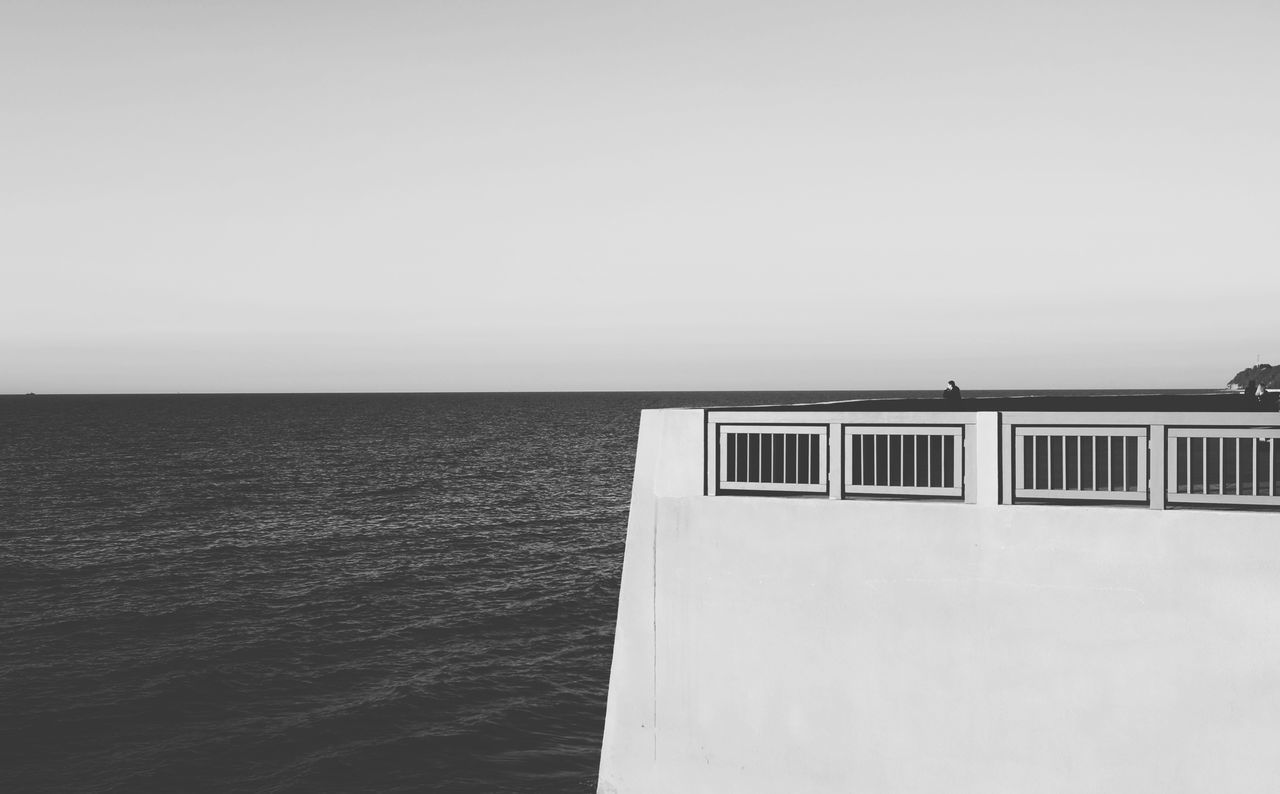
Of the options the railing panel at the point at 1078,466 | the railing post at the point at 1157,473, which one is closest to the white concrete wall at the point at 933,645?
the railing post at the point at 1157,473

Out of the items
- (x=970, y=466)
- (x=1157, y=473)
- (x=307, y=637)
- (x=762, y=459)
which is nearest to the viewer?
(x=1157, y=473)

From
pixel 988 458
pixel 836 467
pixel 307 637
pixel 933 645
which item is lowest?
pixel 307 637

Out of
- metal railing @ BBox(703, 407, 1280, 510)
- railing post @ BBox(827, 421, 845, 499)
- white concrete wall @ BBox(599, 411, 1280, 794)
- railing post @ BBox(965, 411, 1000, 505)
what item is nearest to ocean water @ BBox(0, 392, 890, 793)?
white concrete wall @ BBox(599, 411, 1280, 794)

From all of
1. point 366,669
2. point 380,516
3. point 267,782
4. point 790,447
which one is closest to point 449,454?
point 380,516

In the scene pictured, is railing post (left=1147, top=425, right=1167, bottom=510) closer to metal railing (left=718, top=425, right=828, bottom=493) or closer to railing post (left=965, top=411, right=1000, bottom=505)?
railing post (left=965, top=411, right=1000, bottom=505)

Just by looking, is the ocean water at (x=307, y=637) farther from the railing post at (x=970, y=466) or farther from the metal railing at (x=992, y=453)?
the railing post at (x=970, y=466)

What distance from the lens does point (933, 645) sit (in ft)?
26.6

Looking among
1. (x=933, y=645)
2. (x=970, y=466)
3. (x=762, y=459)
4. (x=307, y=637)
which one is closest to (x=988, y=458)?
(x=970, y=466)

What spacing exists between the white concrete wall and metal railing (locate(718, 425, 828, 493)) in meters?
0.27

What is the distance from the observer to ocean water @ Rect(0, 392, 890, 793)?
14453 mm

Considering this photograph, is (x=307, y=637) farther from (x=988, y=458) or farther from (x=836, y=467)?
(x=988, y=458)

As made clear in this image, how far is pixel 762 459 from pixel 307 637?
52.3 feet

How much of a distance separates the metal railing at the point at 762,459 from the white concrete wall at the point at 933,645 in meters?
0.27

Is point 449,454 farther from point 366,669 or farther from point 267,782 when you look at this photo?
point 267,782
